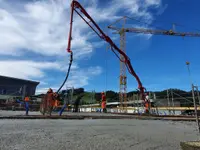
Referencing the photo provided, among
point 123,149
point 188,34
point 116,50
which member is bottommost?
point 123,149

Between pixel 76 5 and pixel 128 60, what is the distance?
8.59m

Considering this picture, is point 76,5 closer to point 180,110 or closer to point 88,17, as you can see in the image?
point 88,17

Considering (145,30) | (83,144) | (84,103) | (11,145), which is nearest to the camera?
(11,145)

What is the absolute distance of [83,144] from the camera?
3326mm

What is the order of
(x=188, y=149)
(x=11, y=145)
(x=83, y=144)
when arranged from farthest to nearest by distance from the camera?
(x=83, y=144), (x=11, y=145), (x=188, y=149)

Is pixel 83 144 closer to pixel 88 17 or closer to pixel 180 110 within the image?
pixel 180 110

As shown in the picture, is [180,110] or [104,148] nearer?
[104,148]

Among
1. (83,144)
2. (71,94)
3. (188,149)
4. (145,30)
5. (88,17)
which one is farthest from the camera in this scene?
(145,30)

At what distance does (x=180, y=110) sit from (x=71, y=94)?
39.3ft

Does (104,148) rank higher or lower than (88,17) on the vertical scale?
lower

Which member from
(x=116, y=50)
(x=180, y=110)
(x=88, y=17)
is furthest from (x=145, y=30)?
(x=180, y=110)

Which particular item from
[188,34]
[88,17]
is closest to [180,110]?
[88,17]

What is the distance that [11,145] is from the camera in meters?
3.08

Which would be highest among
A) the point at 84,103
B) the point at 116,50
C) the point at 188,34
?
the point at 188,34
